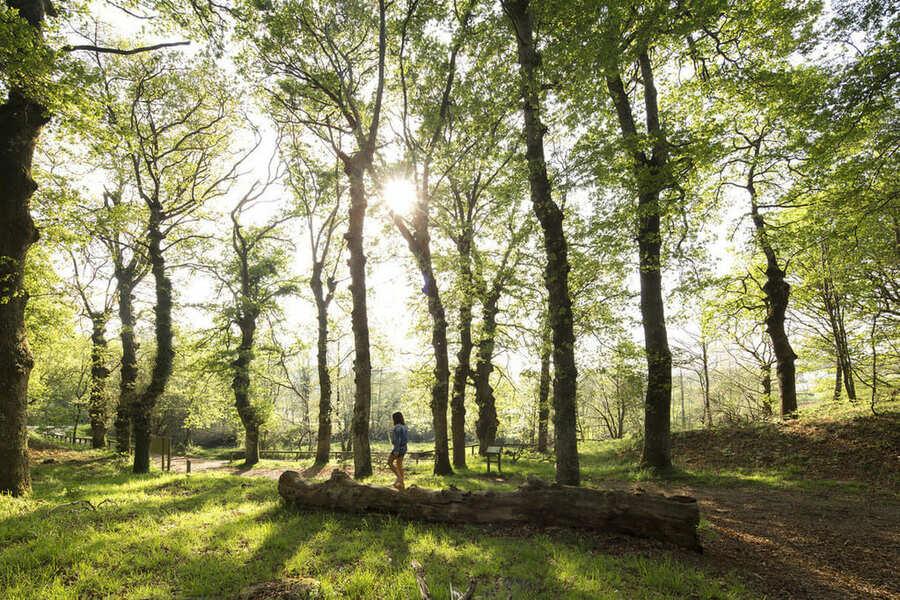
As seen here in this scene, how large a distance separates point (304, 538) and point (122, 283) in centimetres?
2148

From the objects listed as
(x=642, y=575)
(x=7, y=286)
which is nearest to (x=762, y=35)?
(x=642, y=575)

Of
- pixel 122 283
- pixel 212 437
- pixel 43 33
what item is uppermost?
pixel 43 33

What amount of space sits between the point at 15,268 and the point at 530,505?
37.4 feet

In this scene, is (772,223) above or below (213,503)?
above

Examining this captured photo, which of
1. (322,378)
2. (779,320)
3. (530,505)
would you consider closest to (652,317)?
(779,320)

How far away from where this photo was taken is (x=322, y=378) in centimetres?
1902

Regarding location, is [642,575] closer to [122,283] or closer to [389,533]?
Answer: [389,533]

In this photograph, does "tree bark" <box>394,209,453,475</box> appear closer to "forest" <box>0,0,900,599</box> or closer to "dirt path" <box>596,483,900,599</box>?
"forest" <box>0,0,900,599</box>

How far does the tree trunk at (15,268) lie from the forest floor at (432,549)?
1178 millimetres

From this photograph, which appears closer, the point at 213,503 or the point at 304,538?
the point at 304,538

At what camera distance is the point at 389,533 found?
20.3ft

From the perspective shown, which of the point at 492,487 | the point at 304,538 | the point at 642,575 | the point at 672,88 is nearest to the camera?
the point at 642,575

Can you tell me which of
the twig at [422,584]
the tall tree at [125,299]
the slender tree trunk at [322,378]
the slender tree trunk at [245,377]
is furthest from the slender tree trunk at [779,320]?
the tall tree at [125,299]

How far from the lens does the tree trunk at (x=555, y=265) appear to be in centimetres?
860
